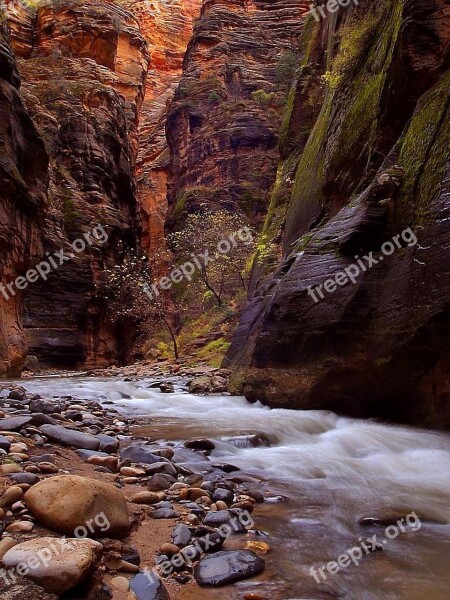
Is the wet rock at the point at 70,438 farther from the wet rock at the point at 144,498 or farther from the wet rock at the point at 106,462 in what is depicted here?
the wet rock at the point at 144,498

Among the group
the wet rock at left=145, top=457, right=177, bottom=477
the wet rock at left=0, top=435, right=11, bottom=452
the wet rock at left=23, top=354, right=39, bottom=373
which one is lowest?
the wet rock at left=23, top=354, right=39, bottom=373

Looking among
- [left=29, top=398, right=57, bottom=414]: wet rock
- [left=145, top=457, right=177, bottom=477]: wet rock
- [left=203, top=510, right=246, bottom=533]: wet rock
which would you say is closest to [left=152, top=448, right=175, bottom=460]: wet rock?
[left=145, top=457, right=177, bottom=477]: wet rock

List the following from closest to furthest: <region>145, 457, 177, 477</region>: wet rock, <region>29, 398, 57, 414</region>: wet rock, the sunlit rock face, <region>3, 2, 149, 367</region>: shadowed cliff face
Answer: <region>145, 457, 177, 477</region>: wet rock
<region>29, 398, 57, 414</region>: wet rock
<region>3, 2, 149, 367</region>: shadowed cliff face
the sunlit rock face

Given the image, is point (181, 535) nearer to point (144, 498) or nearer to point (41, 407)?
point (144, 498)

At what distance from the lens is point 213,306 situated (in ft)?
100

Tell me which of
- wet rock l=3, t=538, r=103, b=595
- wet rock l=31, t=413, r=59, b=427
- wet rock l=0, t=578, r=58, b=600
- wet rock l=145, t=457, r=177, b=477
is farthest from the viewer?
wet rock l=31, t=413, r=59, b=427

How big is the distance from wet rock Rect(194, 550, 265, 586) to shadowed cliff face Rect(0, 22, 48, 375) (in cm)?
1392

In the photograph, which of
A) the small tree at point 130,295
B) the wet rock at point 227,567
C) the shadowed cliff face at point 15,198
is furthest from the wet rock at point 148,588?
the small tree at point 130,295

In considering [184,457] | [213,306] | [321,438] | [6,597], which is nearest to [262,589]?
[6,597]

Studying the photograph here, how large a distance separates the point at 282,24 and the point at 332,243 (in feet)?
149

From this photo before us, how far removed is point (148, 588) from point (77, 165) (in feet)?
113

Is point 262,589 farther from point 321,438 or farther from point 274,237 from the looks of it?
point 274,237

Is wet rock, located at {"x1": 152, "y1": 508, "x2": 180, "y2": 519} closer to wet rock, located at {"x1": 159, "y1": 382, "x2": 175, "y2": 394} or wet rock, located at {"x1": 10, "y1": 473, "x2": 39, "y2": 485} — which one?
wet rock, located at {"x1": 10, "y1": 473, "x2": 39, "y2": 485}

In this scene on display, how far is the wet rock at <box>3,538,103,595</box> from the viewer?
2416 millimetres
